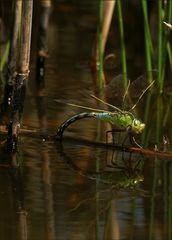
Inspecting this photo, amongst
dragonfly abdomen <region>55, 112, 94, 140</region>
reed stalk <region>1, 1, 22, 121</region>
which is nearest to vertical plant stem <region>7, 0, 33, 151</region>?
dragonfly abdomen <region>55, 112, 94, 140</region>

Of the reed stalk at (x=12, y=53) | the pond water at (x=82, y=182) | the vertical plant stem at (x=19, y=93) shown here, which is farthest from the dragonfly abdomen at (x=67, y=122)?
the reed stalk at (x=12, y=53)

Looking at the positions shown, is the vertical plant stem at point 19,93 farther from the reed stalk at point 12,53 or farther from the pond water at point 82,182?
the reed stalk at point 12,53

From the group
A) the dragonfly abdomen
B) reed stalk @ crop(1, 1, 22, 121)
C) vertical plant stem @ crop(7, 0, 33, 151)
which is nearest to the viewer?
vertical plant stem @ crop(7, 0, 33, 151)

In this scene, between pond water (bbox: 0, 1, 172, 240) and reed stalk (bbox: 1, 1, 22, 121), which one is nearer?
pond water (bbox: 0, 1, 172, 240)

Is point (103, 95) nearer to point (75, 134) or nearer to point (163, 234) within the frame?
point (75, 134)

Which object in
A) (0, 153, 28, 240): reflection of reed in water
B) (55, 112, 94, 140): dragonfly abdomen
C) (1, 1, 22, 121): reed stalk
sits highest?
(1, 1, 22, 121): reed stalk

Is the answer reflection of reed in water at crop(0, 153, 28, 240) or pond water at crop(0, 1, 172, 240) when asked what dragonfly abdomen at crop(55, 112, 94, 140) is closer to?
pond water at crop(0, 1, 172, 240)

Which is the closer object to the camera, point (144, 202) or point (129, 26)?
point (144, 202)

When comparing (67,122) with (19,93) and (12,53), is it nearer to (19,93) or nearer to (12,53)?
(19,93)

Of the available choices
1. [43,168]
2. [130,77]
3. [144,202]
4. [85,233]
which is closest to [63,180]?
[43,168]
